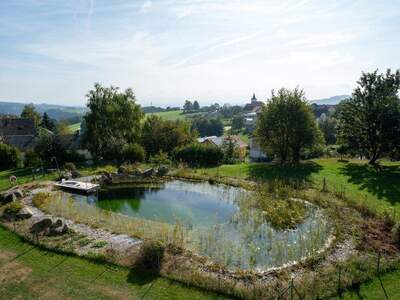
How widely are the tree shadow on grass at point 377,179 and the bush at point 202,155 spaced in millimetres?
10265

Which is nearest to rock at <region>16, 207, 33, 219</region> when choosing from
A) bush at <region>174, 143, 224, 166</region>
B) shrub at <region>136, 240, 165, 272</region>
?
shrub at <region>136, 240, 165, 272</region>

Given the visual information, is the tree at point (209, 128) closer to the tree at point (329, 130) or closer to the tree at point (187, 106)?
the tree at point (329, 130)

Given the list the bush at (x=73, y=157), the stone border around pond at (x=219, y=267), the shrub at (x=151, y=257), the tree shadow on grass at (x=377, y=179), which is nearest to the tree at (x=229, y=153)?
the tree shadow on grass at (x=377, y=179)

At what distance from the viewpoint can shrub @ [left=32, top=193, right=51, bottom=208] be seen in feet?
56.4

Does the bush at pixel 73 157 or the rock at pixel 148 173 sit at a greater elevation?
the bush at pixel 73 157

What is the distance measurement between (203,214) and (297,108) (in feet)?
46.4

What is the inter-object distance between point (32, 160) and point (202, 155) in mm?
14883

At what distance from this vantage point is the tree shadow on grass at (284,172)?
73.4 feet

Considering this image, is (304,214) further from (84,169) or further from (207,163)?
(84,169)

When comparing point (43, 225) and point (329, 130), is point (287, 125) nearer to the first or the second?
point (43, 225)

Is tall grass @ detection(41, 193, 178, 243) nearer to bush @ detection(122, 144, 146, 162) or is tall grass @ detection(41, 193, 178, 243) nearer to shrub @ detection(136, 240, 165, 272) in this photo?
shrub @ detection(136, 240, 165, 272)

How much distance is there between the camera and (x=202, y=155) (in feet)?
96.2

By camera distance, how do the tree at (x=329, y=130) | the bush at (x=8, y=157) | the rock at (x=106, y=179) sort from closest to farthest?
1. the rock at (x=106, y=179)
2. the bush at (x=8, y=157)
3. the tree at (x=329, y=130)

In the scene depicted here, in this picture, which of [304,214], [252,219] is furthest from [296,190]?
[252,219]
